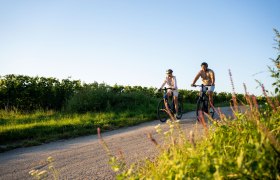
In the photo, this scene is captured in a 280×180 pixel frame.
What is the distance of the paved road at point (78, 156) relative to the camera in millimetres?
5613

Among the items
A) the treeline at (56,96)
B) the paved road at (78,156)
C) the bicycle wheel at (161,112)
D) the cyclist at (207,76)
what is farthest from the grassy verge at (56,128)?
the cyclist at (207,76)

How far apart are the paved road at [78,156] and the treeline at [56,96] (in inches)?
271

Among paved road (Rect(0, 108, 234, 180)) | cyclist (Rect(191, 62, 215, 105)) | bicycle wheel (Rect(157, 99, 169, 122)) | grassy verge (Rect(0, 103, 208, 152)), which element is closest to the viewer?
paved road (Rect(0, 108, 234, 180))

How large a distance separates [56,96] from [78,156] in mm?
11441

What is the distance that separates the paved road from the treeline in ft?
22.6

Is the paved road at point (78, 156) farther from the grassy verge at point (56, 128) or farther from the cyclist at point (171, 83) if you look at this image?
the cyclist at point (171, 83)

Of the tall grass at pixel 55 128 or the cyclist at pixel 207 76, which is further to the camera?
the cyclist at pixel 207 76

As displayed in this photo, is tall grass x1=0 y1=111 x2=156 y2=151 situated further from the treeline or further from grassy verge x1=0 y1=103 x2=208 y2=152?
the treeline

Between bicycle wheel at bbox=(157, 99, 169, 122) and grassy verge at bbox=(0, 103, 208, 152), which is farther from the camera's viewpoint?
bicycle wheel at bbox=(157, 99, 169, 122)

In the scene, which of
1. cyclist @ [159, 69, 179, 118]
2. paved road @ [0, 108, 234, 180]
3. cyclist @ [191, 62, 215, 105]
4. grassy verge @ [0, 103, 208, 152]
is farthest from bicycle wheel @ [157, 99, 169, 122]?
paved road @ [0, 108, 234, 180]

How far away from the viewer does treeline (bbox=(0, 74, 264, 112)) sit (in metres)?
16.2

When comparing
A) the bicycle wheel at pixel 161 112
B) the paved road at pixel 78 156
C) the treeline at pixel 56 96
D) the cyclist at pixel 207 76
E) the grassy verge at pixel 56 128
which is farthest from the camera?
the treeline at pixel 56 96

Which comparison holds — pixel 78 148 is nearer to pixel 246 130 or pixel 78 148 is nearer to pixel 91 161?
pixel 91 161

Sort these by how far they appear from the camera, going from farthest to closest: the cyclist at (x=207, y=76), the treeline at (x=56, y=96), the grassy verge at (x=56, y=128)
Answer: the treeline at (x=56, y=96) → the cyclist at (x=207, y=76) → the grassy verge at (x=56, y=128)
